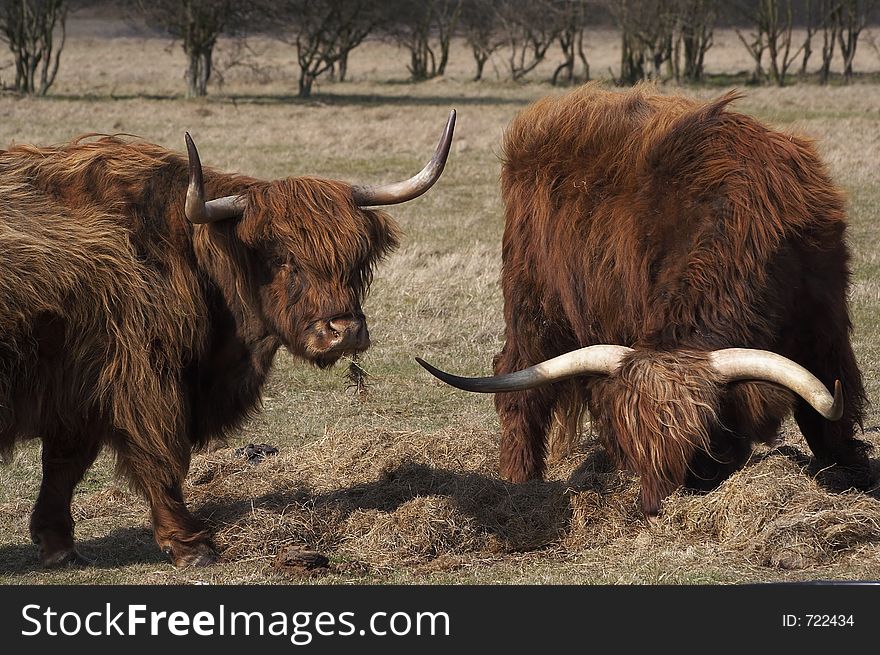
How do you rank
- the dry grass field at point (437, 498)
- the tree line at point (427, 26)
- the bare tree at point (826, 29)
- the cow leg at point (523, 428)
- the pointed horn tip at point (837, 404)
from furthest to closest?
the bare tree at point (826, 29) → the tree line at point (427, 26) → the cow leg at point (523, 428) → the dry grass field at point (437, 498) → the pointed horn tip at point (837, 404)

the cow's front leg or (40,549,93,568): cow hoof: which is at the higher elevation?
the cow's front leg

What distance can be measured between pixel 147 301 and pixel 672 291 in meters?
2.04

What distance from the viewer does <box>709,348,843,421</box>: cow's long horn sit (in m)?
4.03

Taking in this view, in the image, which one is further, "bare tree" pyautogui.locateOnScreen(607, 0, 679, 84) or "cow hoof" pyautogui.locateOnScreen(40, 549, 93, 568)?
"bare tree" pyautogui.locateOnScreen(607, 0, 679, 84)

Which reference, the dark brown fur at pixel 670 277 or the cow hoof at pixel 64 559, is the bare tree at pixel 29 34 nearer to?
the dark brown fur at pixel 670 277

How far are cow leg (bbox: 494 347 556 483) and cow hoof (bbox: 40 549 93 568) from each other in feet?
6.75

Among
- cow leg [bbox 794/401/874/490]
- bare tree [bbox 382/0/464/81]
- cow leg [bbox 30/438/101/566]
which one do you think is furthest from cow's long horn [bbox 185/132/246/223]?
bare tree [bbox 382/0/464/81]

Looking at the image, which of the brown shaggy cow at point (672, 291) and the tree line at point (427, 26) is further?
the tree line at point (427, 26)

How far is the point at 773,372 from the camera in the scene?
13.7 ft

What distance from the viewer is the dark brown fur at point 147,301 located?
4434 mm

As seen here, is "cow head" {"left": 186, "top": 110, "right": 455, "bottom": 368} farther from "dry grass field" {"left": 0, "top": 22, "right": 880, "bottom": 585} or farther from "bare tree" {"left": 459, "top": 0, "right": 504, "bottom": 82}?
"bare tree" {"left": 459, "top": 0, "right": 504, "bottom": 82}

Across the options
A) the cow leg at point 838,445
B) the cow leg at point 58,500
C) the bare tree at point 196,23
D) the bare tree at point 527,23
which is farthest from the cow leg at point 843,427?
the bare tree at point 527,23

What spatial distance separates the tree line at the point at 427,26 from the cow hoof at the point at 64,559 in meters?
29.9

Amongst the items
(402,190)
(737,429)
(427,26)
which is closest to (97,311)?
(402,190)
